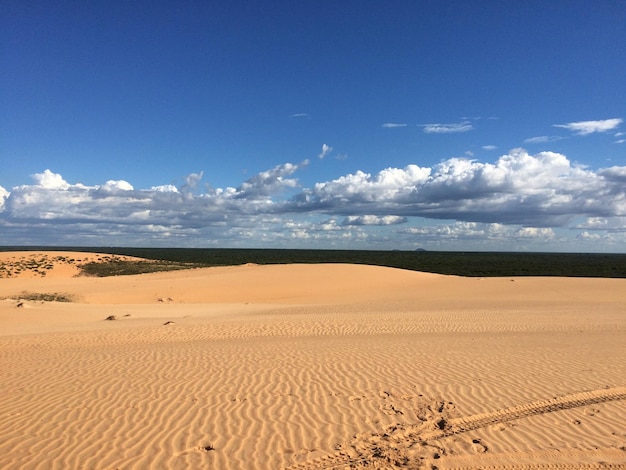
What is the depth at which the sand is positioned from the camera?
561cm

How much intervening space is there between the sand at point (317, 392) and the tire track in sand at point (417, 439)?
26mm

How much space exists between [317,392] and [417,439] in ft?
8.39

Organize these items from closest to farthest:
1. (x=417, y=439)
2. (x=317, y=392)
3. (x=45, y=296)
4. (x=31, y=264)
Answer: (x=417, y=439), (x=317, y=392), (x=45, y=296), (x=31, y=264)

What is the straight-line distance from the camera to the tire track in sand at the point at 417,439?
5.25m

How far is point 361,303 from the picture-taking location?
27906 millimetres

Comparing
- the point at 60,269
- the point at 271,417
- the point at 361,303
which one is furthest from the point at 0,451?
the point at 60,269

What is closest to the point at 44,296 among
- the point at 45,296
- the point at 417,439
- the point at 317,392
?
the point at 45,296

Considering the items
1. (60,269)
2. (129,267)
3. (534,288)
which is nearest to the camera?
(534,288)

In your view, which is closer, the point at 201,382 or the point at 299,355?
the point at 201,382

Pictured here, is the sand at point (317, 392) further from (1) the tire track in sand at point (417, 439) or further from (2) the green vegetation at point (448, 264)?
(2) the green vegetation at point (448, 264)

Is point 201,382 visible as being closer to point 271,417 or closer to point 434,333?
point 271,417

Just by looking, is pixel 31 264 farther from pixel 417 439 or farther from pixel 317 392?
pixel 417 439

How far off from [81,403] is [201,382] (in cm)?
209

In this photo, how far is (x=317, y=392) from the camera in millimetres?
8141
